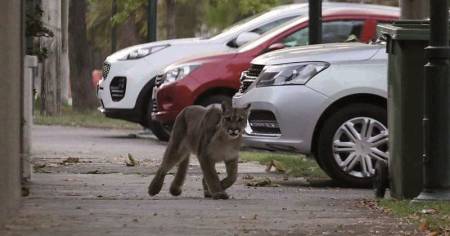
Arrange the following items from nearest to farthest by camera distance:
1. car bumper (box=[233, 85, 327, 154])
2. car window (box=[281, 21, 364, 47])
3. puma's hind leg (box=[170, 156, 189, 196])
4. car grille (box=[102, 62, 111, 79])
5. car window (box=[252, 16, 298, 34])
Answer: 1. puma's hind leg (box=[170, 156, 189, 196])
2. car bumper (box=[233, 85, 327, 154])
3. car window (box=[281, 21, 364, 47])
4. car window (box=[252, 16, 298, 34])
5. car grille (box=[102, 62, 111, 79])

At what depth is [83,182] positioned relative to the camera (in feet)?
40.2

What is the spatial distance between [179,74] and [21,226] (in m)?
8.55

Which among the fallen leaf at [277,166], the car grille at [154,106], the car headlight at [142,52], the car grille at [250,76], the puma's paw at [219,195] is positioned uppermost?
the car grille at [250,76]

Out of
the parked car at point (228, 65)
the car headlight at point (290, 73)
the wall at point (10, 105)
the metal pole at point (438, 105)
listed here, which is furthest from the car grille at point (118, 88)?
the metal pole at point (438, 105)

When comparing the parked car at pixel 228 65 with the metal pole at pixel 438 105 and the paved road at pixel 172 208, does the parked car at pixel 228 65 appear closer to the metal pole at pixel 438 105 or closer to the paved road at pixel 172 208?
the paved road at pixel 172 208

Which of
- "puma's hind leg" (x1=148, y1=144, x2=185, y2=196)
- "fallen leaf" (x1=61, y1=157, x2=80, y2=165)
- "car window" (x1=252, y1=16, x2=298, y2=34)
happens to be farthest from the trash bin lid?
"car window" (x1=252, y1=16, x2=298, y2=34)

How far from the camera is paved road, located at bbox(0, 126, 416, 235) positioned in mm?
8078

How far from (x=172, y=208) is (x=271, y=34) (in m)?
7.36

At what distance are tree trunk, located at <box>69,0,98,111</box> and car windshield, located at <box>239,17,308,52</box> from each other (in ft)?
49.5

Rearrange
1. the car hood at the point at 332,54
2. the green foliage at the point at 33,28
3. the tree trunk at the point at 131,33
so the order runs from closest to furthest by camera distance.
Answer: the green foliage at the point at 33,28 < the car hood at the point at 332,54 < the tree trunk at the point at 131,33

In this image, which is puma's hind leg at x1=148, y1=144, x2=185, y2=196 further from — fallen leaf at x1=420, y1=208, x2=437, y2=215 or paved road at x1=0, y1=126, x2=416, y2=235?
fallen leaf at x1=420, y1=208, x2=437, y2=215

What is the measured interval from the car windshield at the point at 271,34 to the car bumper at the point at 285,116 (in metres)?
3.88

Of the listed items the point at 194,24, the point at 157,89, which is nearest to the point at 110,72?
the point at 157,89

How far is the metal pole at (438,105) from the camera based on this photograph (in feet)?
30.9
